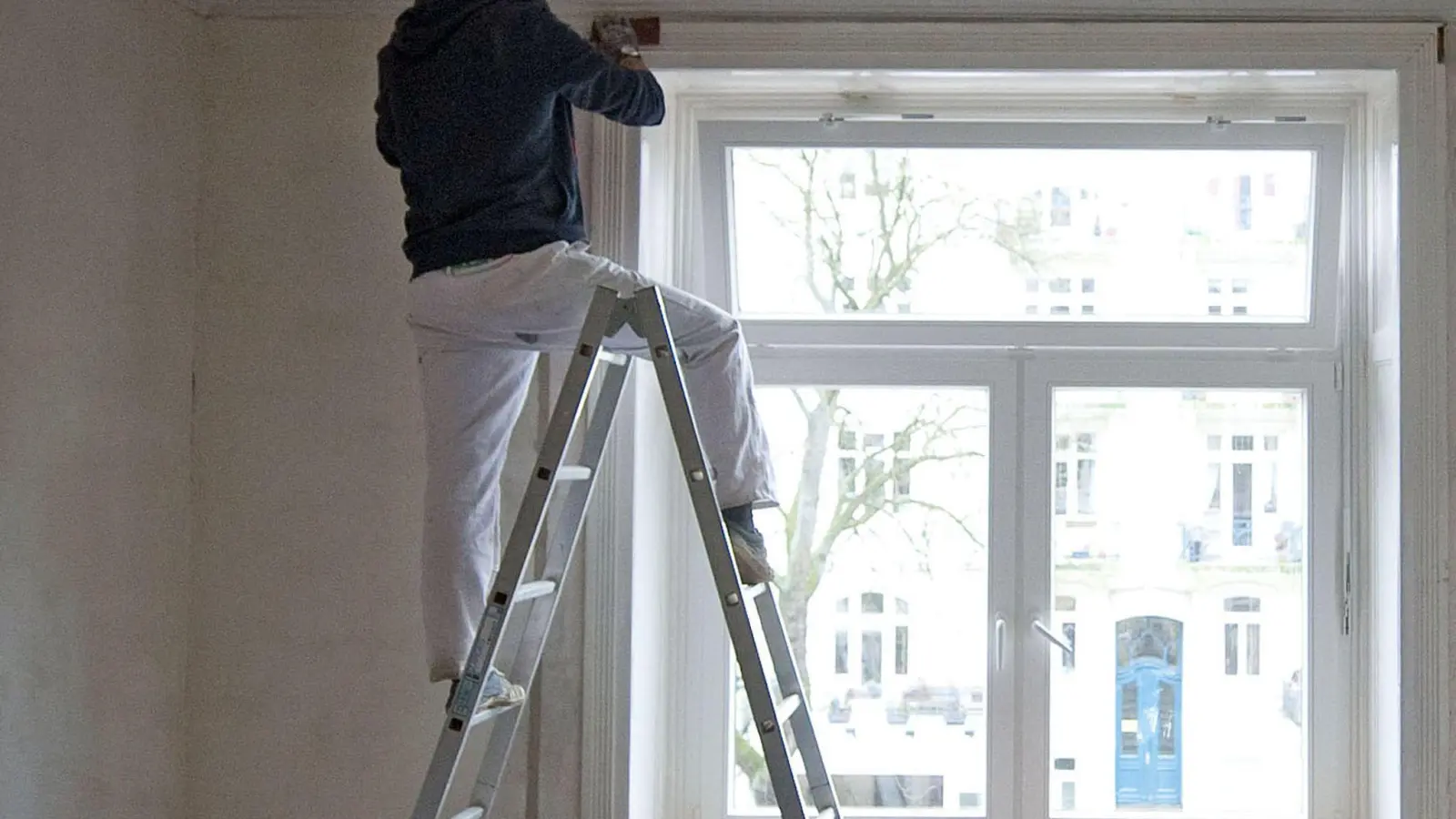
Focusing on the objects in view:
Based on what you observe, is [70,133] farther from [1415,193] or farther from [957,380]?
[1415,193]

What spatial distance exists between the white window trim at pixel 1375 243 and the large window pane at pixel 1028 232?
0.29 meters

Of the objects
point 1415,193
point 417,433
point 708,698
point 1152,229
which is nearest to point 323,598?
point 417,433

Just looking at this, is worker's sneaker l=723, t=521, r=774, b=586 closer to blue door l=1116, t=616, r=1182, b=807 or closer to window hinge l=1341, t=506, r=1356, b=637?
blue door l=1116, t=616, r=1182, b=807

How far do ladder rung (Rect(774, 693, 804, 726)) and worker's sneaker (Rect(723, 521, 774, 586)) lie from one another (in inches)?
8.2

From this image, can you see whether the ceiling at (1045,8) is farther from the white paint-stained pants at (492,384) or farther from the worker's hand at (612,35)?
the white paint-stained pants at (492,384)

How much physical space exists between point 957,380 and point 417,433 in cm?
120

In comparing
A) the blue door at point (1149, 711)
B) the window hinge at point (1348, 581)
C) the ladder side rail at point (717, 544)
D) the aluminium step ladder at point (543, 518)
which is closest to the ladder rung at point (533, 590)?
the aluminium step ladder at point (543, 518)

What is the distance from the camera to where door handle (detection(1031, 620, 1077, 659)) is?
3.17 meters

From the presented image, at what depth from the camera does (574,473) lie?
2.41 metres

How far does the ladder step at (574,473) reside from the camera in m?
2.34

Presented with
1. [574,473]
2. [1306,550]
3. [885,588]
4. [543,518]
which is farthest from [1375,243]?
[543,518]

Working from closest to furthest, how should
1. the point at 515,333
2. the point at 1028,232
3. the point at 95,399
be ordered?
the point at 515,333 < the point at 95,399 < the point at 1028,232

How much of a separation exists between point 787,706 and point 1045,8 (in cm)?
152

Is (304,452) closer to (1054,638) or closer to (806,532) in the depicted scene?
(806,532)
